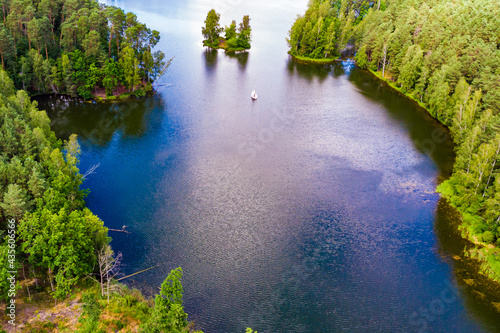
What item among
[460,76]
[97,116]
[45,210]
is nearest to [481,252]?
[460,76]

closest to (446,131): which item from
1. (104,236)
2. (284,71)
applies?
(284,71)

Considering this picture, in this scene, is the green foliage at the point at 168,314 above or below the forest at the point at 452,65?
below

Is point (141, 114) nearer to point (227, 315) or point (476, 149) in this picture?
point (227, 315)

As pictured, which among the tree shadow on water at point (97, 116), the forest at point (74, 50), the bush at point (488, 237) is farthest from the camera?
the forest at point (74, 50)

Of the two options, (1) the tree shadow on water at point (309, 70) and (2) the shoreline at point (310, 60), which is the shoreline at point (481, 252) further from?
(2) the shoreline at point (310, 60)

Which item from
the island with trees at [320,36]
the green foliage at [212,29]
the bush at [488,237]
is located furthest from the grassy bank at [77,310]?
the island with trees at [320,36]

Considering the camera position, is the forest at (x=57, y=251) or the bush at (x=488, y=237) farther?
the bush at (x=488, y=237)
